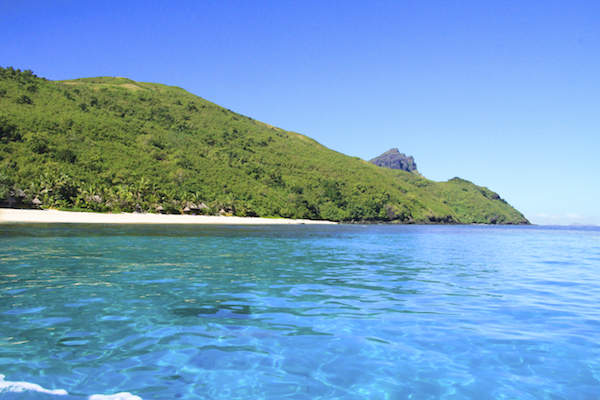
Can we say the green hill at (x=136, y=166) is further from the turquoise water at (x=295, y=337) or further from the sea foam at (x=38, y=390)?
the sea foam at (x=38, y=390)

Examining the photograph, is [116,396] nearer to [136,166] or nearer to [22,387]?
[22,387]

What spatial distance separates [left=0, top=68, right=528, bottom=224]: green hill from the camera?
9388 centimetres

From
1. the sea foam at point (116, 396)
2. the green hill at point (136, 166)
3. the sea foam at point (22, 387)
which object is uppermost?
the green hill at point (136, 166)

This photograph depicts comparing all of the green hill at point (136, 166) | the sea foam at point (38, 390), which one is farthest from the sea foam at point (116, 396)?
the green hill at point (136, 166)

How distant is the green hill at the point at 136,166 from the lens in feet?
308

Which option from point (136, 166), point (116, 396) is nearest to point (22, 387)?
point (116, 396)

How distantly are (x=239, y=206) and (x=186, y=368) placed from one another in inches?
4834

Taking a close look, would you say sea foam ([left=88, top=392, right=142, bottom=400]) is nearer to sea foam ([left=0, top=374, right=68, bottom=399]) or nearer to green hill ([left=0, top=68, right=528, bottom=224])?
sea foam ([left=0, top=374, right=68, bottom=399])

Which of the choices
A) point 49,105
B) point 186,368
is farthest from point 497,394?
point 49,105

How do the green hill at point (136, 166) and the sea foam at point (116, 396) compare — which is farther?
the green hill at point (136, 166)

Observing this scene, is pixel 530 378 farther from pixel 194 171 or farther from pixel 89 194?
pixel 194 171

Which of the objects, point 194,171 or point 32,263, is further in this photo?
point 194,171

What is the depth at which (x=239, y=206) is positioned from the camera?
127188 mm

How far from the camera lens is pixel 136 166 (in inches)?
4860
